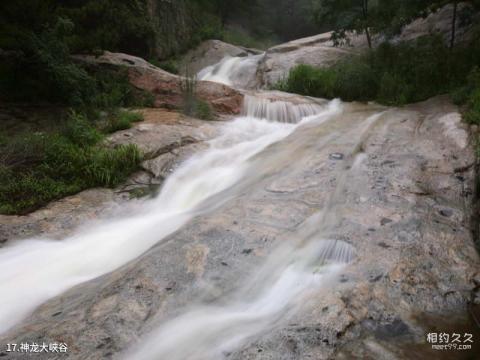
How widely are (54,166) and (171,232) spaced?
277 centimetres

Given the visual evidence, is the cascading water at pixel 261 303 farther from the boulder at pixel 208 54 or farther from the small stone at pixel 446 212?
the boulder at pixel 208 54

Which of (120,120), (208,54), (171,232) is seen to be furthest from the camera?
(208,54)

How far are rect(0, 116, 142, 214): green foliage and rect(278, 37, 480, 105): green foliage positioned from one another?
6323 mm

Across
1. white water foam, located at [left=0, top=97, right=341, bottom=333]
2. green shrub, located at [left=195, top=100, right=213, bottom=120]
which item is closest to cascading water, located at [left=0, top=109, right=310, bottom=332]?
white water foam, located at [left=0, top=97, right=341, bottom=333]

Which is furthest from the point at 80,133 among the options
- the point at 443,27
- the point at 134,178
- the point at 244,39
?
the point at 244,39

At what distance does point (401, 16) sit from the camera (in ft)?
31.3

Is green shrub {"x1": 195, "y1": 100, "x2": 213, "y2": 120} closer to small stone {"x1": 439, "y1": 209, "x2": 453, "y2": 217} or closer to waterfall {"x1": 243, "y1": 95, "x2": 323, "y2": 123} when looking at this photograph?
waterfall {"x1": 243, "y1": 95, "x2": 323, "y2": 123}

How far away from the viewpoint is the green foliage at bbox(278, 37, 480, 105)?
8945 millimetres

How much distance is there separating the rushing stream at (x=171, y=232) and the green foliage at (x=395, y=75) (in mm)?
2851

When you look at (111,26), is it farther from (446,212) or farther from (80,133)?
(446,212)

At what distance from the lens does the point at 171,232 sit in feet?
15.4

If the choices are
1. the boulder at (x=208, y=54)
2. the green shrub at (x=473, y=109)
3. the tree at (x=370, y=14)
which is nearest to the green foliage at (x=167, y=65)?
the boulder at (x=208, y=54)

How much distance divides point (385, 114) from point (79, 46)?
289 inches

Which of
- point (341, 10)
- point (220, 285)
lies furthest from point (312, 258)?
point (341, 10)
